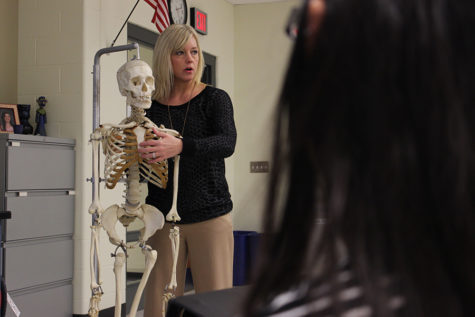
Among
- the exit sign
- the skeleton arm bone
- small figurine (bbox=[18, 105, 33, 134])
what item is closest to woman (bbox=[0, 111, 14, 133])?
small figurine (bbox=[18, 105, 33, 134])

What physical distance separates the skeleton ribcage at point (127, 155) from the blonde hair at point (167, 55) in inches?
6.5

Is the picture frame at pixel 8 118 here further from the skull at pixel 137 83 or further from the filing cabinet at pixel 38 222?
the skull at pixel 137 83

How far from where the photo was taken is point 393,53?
1.16 ft

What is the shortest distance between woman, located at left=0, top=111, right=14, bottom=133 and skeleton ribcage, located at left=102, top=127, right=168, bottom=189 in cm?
153

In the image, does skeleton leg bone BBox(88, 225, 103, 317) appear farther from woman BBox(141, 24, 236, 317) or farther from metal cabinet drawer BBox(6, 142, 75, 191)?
metal cabinet drawer BBox(6, 142, 75, 191)

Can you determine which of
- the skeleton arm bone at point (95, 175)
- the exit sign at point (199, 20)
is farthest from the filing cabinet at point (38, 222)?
the exit sign at point (199, 20)

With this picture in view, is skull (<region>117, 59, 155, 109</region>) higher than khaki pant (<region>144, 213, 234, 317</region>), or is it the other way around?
skull (<region>117, 59, 155, 109</region>)

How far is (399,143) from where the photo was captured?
355 mm

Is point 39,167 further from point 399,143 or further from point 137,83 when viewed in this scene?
point 399,143

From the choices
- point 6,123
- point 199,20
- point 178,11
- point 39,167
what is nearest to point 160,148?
point 39,167

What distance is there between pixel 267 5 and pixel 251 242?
7.91ft

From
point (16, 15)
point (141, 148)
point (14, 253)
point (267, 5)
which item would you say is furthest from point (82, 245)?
point (267, 5)

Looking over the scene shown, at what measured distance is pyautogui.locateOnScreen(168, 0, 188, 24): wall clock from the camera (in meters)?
4.70

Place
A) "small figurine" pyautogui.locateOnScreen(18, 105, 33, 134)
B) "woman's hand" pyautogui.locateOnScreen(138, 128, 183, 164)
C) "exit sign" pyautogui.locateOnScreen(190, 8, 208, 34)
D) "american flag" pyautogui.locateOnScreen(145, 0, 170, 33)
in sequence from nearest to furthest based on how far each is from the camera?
"woman's hand" pyautogui.locateOnScreen(138, 128, 183, 164) < "small figurine" pyautogui.locateOnScreen(18, 105, 33, 134) < "american flag" pyautogui.locateOnScreen(145, 0, 170, 33) < "exit sign" pyautogui.locateOnScreen(190, 8, 208, 34)
